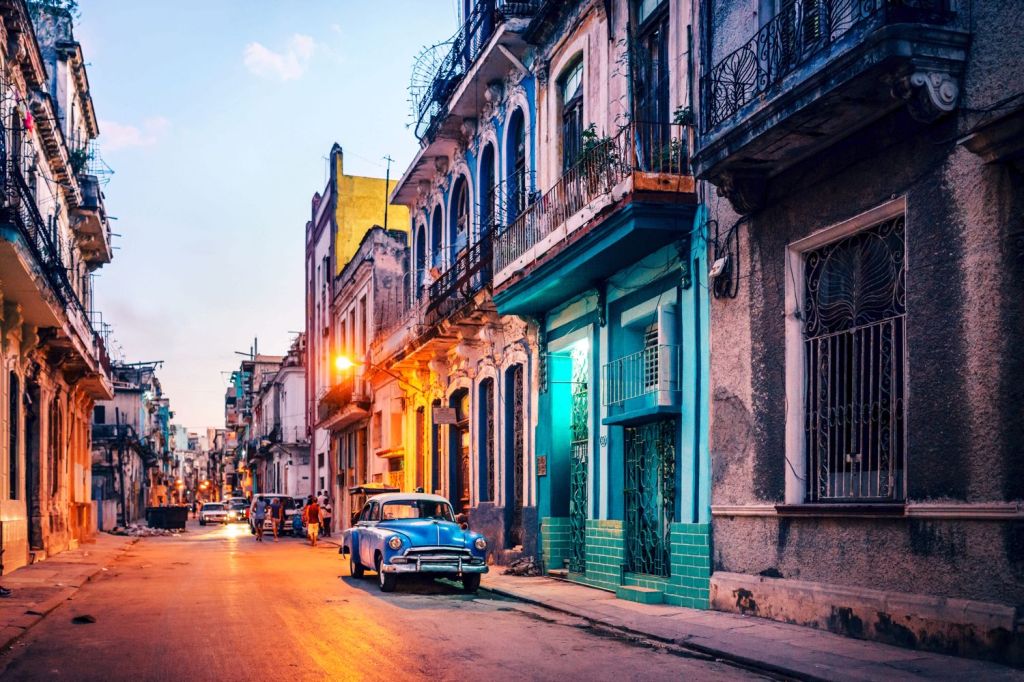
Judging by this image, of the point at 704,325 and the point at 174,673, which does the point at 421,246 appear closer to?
the point at 704,325

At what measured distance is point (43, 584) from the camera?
17.5 m

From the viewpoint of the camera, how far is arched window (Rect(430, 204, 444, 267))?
89.3ft

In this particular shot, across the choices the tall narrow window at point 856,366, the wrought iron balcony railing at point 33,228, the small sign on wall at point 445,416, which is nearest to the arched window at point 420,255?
the small sign on wall at point 445,416

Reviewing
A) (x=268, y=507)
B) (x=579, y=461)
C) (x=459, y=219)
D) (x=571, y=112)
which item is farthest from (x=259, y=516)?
(x=571, y=112)

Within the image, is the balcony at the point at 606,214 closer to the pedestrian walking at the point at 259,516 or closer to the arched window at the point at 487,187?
the arched window at the point at 487,187

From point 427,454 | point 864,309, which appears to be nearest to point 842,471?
point 864,309

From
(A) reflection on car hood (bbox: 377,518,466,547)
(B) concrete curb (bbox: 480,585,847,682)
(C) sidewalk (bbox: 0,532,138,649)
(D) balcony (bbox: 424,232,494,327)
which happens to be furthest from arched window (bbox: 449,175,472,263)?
(B) concrete curb (bbox: 480,585,847,682)

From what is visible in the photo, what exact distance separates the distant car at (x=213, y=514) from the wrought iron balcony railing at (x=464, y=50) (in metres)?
41.9

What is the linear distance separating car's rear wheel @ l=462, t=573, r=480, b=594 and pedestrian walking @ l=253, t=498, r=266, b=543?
22073mm

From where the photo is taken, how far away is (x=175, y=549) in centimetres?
3178

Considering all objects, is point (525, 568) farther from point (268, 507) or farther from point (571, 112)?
point (268, 507)

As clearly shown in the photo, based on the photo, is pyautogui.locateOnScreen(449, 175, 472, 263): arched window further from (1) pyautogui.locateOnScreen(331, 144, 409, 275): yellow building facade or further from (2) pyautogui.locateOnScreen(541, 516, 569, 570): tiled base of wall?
(1) pyautogui.locateOnScreen(331, 144, 409, 275): yellow building facade

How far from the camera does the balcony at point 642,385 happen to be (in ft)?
46.6

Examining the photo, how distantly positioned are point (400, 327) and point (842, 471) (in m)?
17.8
